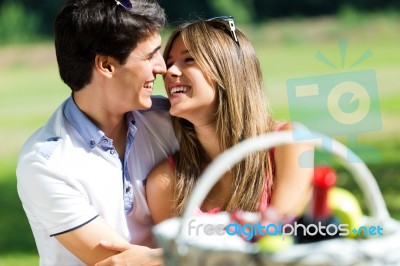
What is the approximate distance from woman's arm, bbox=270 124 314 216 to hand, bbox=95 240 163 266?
433 millimetres

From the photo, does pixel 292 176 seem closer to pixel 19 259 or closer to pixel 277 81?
pixel 19 259

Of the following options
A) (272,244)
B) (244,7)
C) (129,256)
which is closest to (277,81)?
(244,7)

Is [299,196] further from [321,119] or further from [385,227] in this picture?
[321,119]

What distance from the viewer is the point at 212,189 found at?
2.83 m

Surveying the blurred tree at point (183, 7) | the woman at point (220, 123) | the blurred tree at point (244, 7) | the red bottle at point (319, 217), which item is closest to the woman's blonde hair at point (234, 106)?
the woman at point (220, 123)

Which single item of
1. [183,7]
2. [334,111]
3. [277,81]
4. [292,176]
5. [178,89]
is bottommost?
[277,81]

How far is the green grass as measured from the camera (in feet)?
19.9

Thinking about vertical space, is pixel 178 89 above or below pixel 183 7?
above

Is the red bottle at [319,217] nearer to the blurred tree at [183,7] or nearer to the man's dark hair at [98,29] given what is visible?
the man's dark hair at [98,29]

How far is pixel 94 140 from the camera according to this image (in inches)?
107

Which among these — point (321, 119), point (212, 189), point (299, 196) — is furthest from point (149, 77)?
point (321, 119)

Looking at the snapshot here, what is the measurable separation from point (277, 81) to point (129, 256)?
34.6 feet

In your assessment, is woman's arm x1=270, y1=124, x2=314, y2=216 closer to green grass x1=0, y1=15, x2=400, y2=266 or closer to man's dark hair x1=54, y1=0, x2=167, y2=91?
man's dark hair x1=54, y1=0, x2=167, y2=91

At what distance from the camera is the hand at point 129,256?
246 cm
